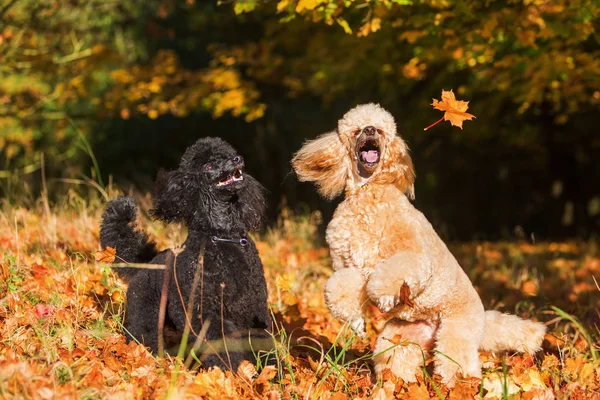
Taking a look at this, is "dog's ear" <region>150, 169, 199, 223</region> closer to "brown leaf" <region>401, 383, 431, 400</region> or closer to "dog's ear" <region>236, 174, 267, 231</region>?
"dog's ear" <region>236, 174, 267, 231</region>

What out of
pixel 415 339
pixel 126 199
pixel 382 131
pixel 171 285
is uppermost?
pixel 382 131

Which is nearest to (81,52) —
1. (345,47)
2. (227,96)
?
(227,96)

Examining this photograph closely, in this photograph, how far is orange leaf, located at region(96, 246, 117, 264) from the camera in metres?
3.71

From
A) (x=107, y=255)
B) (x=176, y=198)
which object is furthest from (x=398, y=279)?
(x=107, y=255)

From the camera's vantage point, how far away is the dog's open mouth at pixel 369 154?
136 inches

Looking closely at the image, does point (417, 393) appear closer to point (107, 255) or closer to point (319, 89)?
point (107, 255)

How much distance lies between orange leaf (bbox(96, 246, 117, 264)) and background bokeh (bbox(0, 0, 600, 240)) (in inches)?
68.8

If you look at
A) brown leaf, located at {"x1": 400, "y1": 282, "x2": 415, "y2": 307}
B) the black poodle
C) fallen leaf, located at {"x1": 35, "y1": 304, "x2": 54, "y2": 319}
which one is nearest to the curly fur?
brown leaf, located at {"x1": 400, "y1": 282, "x2": 415, "y2": 307}

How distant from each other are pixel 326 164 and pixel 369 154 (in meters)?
0.28

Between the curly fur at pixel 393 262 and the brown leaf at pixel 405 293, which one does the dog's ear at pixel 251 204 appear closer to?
the curly fur at pixel 393 262

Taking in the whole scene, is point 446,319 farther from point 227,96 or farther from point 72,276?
point 227,96

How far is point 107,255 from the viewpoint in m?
3.75

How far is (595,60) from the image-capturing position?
7770 millimetres

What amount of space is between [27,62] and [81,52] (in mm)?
894
